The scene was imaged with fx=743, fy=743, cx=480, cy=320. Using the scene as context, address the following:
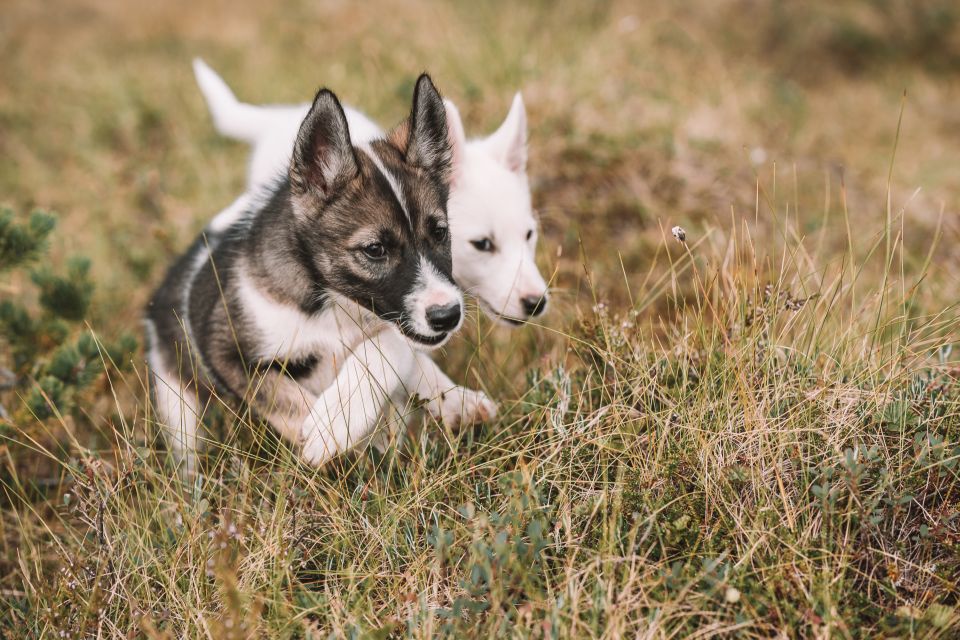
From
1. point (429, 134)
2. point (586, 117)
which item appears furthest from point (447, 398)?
point (586, 117)

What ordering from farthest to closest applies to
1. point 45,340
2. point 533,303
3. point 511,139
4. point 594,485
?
point 511,139
point 45,340
point 533,303
point 594,485

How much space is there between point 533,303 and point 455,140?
90 centimetres

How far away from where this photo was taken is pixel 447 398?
283 centimetres

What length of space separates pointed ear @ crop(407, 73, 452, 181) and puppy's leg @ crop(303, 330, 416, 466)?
77cm

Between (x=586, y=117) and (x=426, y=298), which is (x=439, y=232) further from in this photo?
(x=586, y=117)

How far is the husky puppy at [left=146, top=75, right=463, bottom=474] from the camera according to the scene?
2.60 meters

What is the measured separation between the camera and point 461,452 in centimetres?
273

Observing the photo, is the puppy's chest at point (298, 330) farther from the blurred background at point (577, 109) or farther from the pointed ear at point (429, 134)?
the blurred background at point (577, 109)

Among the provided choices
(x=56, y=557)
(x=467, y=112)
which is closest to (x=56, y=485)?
(x=56, y=557)

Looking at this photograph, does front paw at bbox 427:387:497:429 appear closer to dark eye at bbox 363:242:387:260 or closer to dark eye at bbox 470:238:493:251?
dark eye at bbox 363:242:387:260

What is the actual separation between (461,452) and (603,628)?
3.02 feet

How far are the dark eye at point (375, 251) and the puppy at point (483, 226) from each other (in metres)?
0.50

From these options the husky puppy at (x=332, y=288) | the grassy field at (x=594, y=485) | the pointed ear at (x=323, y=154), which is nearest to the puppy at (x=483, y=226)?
the grassy field at (x=594, y=485)

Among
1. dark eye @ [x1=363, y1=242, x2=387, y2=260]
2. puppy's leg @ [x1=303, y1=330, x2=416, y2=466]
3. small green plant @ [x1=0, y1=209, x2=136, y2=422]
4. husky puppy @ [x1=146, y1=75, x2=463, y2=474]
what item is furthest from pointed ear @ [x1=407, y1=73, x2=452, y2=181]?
small green plant @ [x1=0, y1=209, x2=136, y2=422]
